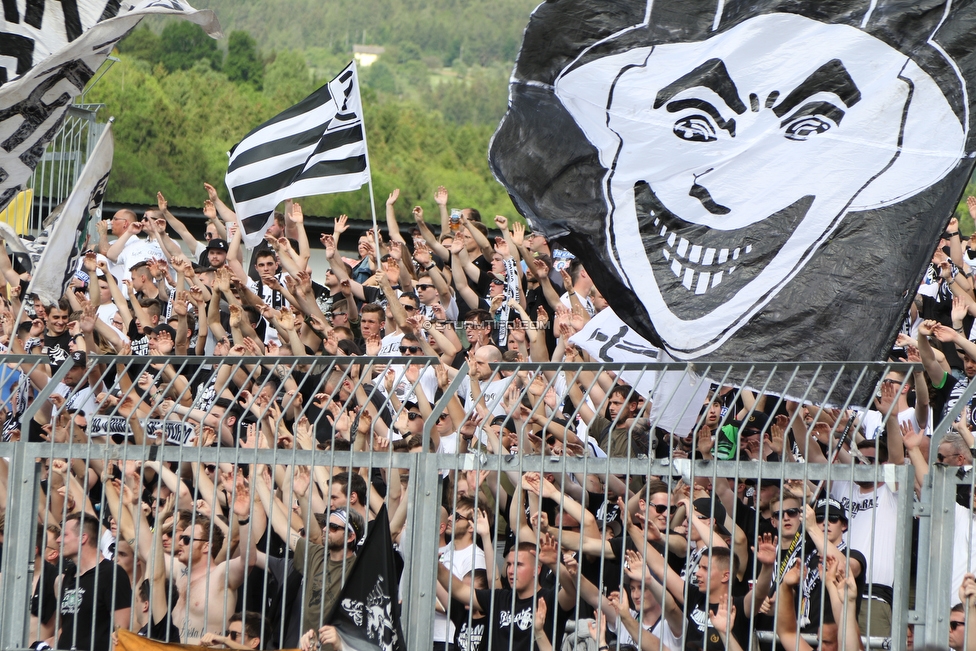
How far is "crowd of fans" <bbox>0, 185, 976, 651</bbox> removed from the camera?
6062mm

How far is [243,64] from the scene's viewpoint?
86938 millimetres

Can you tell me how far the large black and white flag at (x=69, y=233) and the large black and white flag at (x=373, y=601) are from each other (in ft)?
9.15

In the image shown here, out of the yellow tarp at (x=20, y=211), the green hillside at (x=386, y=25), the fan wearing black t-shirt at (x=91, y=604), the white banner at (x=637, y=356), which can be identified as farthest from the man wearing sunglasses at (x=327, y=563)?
the green hillside at (x=386, y=25)

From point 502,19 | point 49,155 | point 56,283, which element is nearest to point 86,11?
point 56,283

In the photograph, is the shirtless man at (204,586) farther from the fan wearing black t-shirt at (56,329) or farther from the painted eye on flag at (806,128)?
the fan wearing black t-shirt at (56,329)

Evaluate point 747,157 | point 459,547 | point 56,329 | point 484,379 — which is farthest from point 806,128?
point 56,329

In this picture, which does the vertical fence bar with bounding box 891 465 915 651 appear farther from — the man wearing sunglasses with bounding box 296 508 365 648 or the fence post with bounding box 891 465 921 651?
the man wearing sunglasses with bounding box 296 508 365 648

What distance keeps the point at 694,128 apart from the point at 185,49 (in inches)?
3395

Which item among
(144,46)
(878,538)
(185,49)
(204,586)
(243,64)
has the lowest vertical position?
(204,586)

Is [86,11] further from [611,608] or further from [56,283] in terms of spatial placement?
[611,608]

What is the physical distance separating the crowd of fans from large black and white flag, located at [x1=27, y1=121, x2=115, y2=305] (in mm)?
481

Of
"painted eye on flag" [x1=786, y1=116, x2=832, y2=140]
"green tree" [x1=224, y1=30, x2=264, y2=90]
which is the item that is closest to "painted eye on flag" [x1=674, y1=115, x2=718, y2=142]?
"painted eye on flag" [x1=786, y1=116, x2=832, y2=140]

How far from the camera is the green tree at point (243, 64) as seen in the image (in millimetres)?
86812

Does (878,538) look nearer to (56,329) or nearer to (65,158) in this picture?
(56,329)
